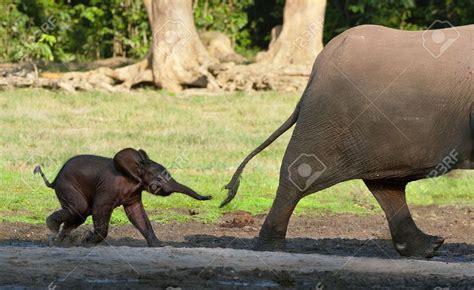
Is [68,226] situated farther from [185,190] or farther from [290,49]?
[290,49]

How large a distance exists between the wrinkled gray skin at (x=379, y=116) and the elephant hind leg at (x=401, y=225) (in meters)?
0.33

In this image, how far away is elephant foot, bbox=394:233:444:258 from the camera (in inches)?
409

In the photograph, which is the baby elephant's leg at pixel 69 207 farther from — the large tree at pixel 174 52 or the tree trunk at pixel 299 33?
the tree trunk at pixel 299 33

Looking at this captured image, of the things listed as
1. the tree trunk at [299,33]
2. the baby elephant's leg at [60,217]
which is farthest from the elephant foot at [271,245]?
the tree trunk at [299,33]

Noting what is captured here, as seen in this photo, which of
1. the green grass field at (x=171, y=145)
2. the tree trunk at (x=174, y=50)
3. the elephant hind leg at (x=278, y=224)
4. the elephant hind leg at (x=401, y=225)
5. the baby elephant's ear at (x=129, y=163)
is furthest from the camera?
the tree trunk at (x=174, y=50)

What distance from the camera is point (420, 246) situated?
34.1ft

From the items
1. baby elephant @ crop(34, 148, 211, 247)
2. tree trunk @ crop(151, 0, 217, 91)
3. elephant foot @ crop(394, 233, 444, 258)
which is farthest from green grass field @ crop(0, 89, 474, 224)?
elephant foot @ crop(394, 233, 444, 258)

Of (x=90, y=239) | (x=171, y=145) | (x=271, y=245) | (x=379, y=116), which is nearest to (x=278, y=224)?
(x=271, y=245)

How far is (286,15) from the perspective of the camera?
23344 mm

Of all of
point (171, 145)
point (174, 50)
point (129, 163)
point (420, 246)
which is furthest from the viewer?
point (174, 50)

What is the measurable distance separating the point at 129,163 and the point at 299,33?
1383 cm

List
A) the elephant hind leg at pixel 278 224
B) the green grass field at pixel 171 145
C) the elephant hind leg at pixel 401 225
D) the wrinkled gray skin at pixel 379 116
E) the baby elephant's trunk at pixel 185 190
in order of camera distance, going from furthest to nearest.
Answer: the green grass field at pixel 171 145
the elephant hind leg at pixel 401 225
the elephant hind leg at pixel 278 224
the baby elephant's trunk at pixel 185 190
the wrinkled gray skin at pixel 379 116

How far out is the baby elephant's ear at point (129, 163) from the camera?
9.85 meters

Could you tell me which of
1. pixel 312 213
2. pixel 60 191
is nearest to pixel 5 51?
pixel 312 213
